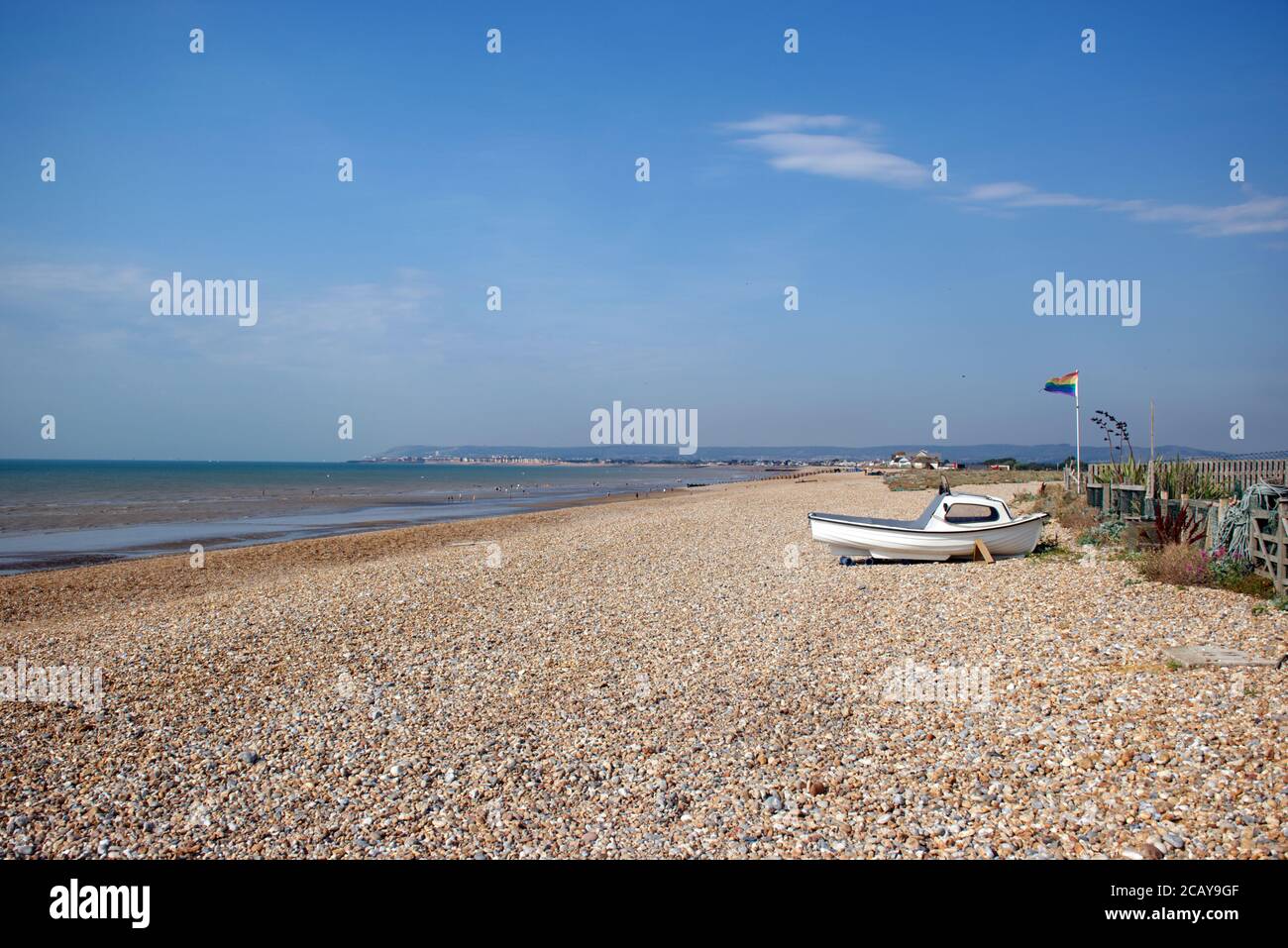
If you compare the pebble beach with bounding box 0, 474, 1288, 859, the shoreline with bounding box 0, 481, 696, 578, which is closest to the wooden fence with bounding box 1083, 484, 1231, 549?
the pebble beach with bounding box 0, 474, 1288, 859

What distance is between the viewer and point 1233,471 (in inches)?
845

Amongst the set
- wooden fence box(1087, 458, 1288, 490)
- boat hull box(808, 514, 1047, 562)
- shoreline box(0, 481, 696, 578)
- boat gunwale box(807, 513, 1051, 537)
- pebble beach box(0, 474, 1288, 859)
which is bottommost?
shoreline box(0, 481, 696, 578)

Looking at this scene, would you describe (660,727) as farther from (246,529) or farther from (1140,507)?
(246,529)

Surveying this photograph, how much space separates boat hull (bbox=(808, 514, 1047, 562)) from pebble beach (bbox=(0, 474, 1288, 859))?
6.39 ft

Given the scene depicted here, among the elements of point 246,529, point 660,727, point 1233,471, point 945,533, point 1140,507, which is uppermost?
point 1233,471

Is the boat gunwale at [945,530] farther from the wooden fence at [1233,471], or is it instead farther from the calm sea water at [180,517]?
the calm sea water at [180,517]

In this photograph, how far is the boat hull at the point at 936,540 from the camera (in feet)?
51.2

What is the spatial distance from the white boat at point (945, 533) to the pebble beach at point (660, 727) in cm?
195

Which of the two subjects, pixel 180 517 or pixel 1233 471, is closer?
pixel 1233 471
